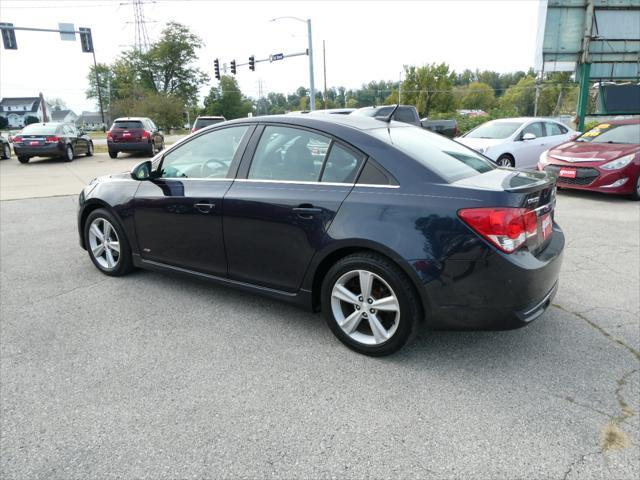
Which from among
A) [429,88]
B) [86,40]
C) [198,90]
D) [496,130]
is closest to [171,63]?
[198,90]

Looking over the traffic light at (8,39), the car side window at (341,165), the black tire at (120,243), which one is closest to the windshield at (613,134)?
the car side window at (341,165)

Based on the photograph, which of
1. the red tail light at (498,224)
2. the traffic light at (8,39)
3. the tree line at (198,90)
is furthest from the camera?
the tree line at (198,90)

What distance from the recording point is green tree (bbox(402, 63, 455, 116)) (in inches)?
2457

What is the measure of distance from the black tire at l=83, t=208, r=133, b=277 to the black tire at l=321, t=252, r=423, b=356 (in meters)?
2.31

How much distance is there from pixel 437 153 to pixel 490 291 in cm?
114

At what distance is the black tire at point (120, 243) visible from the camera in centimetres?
451

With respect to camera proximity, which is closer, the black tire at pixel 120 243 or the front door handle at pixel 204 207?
the front door handle at pixel 204 207

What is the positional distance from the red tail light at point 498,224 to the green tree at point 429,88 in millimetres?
62886

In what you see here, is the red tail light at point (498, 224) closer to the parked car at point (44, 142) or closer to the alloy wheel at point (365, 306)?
the alloy wheel at point (365, 306)

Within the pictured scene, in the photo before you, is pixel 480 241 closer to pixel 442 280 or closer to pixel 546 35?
pixel 442 280

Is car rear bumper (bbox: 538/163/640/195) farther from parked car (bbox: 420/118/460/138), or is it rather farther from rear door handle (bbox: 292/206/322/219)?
parked car (bbox: 420/118/460/138)

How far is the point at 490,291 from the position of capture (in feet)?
8.98

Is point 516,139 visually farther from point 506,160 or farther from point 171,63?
point 171,63

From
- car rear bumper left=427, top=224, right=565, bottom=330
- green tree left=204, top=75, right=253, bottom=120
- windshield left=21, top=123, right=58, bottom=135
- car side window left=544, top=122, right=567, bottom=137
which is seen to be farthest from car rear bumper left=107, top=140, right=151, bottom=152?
green tree left=204, top=75, right=253, bottom=120
